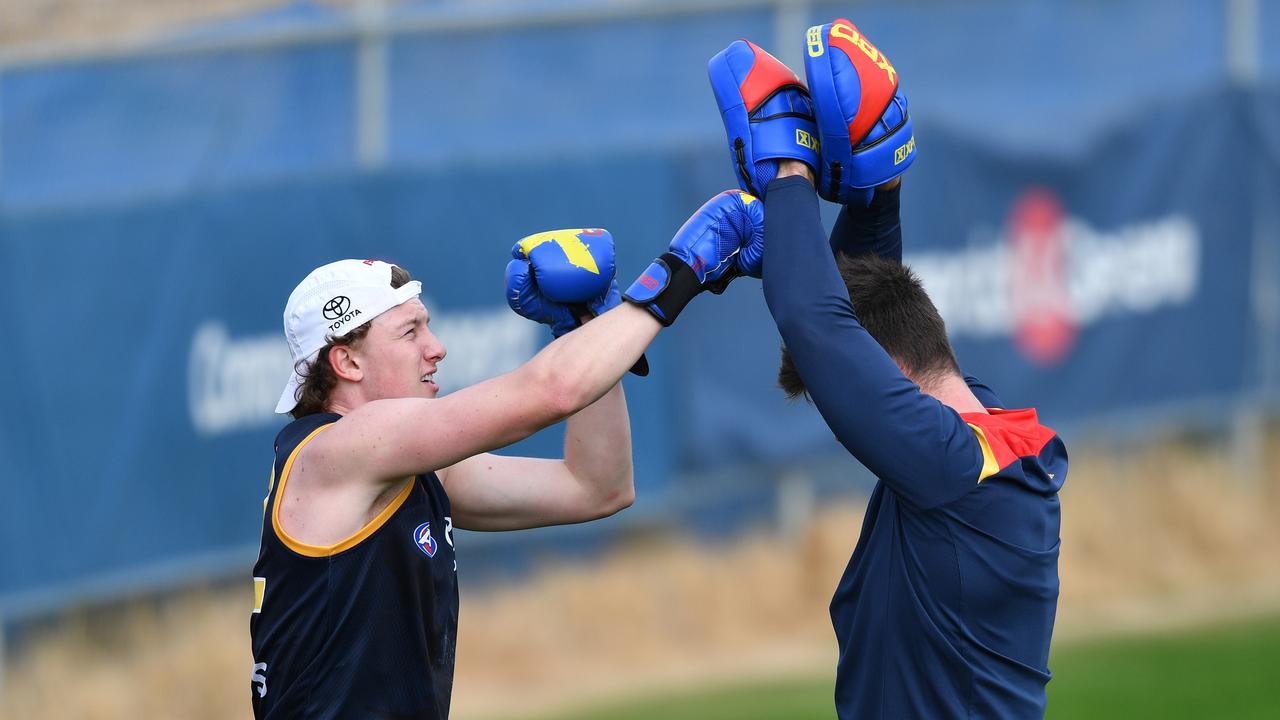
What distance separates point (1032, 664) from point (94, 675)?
4.91 meters

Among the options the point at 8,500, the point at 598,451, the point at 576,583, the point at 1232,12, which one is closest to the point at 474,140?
the point at 576,583

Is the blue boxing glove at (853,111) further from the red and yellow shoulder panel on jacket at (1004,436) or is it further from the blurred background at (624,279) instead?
the blurred background at (624,279)

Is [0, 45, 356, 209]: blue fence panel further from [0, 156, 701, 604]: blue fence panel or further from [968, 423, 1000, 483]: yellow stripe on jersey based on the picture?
[968, 423, 1000, 483]: yellow stripe on jersey

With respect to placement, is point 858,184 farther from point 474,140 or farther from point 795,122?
point 474,140

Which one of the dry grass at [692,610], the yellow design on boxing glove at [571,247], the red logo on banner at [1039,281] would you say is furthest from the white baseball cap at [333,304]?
the red logo on banner at [1039,281]

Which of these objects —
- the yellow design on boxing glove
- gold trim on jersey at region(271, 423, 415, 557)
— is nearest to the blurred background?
gold trim on jersey at region(271, 423, 415, 557)

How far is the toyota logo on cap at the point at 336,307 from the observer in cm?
442

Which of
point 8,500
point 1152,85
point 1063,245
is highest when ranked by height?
point 1152,85

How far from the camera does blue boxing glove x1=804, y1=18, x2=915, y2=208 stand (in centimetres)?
429

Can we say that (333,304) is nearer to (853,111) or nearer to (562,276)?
(562,276)

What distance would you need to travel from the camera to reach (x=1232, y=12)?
1161 cm

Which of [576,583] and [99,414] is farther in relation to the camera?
[576,583]

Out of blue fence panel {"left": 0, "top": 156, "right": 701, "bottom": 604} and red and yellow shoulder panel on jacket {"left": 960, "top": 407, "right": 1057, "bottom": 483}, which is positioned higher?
blue fence panel {"left": 0, "top": 156, "right": 701, "bottom": 604}

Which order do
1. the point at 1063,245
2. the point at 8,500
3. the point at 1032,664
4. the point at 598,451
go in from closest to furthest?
1. the point at 1032,664
2. the point at 598,451
3. the point at 8,500
4. the point at 1063,245
